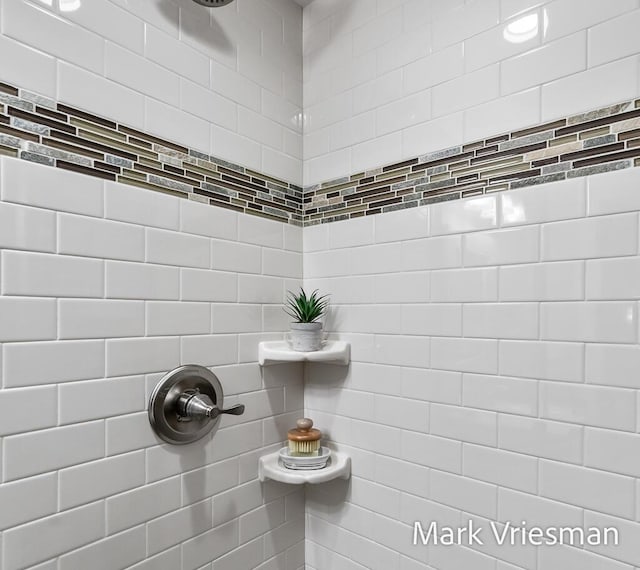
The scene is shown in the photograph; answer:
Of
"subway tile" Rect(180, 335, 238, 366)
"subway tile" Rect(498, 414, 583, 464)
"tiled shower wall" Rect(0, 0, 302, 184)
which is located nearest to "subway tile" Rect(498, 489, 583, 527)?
"subway tile" Rect(498, 414, 583, 464)

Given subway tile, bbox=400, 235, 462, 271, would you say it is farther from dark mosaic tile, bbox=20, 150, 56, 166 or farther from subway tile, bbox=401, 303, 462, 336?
dark mosaic tile, bbox=20, 150, 56, 166

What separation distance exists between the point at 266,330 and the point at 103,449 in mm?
550

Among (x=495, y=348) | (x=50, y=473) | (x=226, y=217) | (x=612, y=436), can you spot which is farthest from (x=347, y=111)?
(x=50, y=473)

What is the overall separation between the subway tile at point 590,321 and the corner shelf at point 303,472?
70cm

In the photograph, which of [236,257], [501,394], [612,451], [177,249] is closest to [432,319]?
[501,394]

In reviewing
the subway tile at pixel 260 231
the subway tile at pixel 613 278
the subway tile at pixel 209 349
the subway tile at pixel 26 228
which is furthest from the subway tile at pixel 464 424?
the subway tile at pixel 26 228

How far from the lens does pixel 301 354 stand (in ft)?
4.23

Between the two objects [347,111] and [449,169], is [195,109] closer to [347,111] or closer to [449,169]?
[347,111]

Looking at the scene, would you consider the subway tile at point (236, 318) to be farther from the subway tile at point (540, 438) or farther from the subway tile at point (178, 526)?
the subway tile at point (540, 438)

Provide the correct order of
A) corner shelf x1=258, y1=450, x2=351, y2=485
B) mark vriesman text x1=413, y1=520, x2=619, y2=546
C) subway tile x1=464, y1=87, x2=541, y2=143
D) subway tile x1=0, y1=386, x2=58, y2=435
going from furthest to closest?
corner shelf x1=258, y1=450, x2=351, y2=485 → subway tile x1=464, y1=87, x2=541, y2=143 → mark vriesman text x1=413, y1=520, x2=619, y2=546 → subway tile x1=0, y1=386, x2=58, y2=435

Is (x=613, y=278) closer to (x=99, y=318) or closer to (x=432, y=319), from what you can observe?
(x=432, y=319)

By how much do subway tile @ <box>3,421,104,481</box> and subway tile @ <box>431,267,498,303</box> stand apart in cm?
89

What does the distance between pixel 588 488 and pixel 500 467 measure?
19cm

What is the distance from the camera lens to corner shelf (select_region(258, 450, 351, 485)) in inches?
49.4
